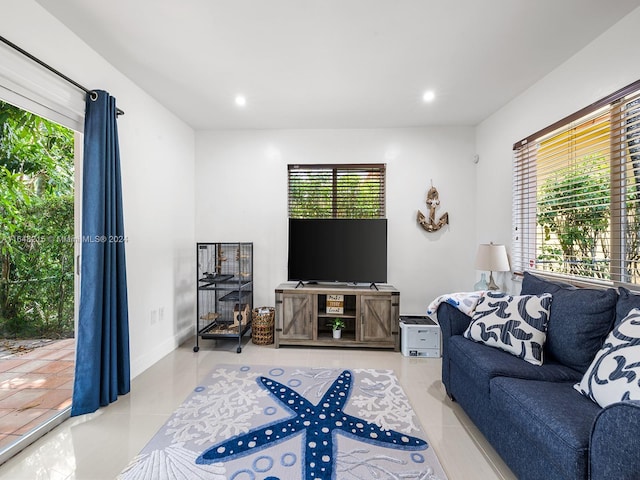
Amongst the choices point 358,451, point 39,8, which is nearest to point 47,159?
point 39,8

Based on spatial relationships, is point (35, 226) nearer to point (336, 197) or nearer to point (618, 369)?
point (336, 197)

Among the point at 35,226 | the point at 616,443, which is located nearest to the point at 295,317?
the point at 35,226

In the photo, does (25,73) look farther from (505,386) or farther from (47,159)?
(505,386)

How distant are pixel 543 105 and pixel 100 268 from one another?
3714mm

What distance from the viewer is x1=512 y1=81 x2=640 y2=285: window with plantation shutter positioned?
1.85 meters

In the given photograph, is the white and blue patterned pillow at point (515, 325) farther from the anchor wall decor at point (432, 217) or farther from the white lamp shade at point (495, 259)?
the anchor wall decor at point (432, 217)

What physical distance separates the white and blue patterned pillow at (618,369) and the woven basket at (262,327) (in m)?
2.73

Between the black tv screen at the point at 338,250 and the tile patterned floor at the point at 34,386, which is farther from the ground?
the black tv screen at the point at 338,250

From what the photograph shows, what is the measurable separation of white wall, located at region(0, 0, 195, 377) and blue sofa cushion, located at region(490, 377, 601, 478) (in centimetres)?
284

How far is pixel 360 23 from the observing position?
1886 millimetres

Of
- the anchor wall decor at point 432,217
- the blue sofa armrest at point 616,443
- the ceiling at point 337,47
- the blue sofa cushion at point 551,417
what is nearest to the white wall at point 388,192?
the anchor wall decor at point 432,217

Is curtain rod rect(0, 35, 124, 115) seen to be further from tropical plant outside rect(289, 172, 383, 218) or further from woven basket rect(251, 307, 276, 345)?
woven basket rect(251, 307, 276, 345)

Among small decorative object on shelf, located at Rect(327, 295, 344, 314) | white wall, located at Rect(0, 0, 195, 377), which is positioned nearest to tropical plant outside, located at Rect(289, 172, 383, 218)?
small decorative object on shelf, located at Rect(327, 295, 344, 314)

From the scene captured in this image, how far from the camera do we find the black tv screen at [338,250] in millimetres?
3502
